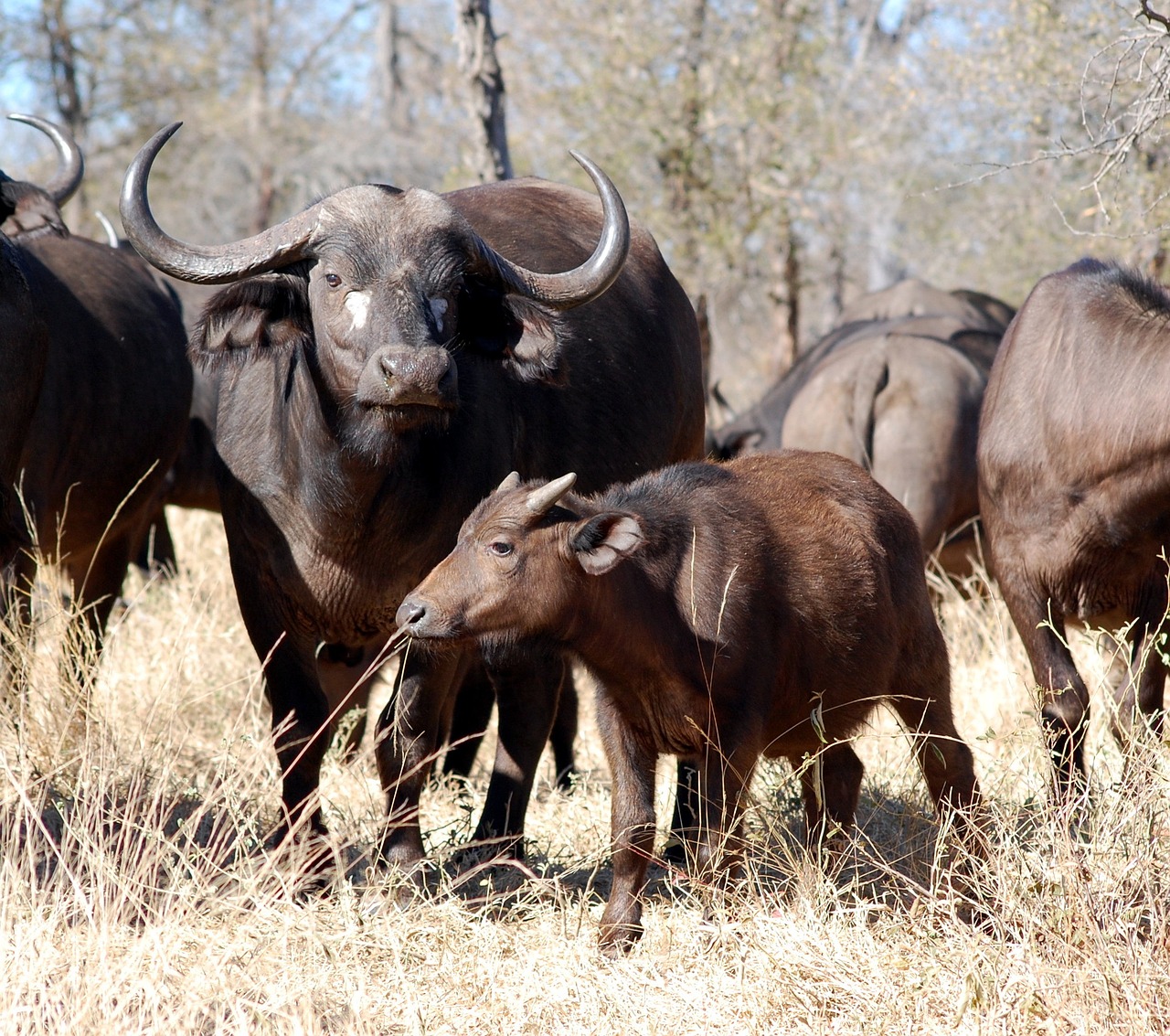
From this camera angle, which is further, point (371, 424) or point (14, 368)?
point (14, 368)

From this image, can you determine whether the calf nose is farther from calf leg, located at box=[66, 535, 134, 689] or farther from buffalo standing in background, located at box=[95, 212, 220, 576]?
buffalo standing in background, located at box=[95, 212, 220, 576]

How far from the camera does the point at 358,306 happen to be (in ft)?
14.8

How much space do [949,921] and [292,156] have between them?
19.8 meters

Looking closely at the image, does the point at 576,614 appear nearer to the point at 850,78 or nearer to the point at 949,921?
the point at 949,921

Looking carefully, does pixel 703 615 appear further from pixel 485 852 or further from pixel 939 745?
pixel 485 852

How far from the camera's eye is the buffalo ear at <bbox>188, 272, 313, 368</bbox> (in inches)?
187

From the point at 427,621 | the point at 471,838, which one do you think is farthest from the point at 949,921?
the point at 471,838

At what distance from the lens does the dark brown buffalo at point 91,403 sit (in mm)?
6312

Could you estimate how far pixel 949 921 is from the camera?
4.12 meters

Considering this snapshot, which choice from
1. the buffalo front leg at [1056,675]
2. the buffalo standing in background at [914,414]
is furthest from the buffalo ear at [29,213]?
the buffalo standing in background at [914,414]

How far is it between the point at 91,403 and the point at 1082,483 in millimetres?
4308

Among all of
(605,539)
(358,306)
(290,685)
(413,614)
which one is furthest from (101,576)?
(605,539)

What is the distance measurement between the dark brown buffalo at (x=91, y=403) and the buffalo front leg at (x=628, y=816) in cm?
262

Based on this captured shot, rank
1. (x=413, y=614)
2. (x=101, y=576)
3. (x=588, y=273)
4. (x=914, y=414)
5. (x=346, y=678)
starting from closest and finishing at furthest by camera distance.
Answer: (x=413, y=614) < (x=588, y=273) < (x=346, y=678) < (x=101, y=576) < (x=914, y=414)
